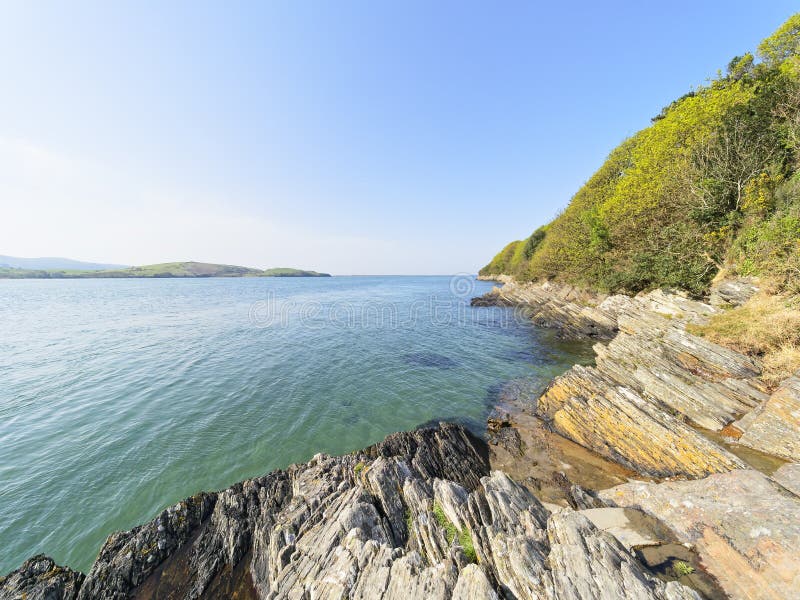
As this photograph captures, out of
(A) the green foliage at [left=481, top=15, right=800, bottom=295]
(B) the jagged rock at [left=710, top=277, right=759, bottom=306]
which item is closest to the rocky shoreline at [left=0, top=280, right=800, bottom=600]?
(B) the jagged rock at [left=710, top=277, right=759, bottom=306]

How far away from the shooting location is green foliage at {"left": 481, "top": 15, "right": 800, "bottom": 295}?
18.4 metres

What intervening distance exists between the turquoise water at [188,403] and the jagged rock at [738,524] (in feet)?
24.5

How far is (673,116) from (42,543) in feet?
173

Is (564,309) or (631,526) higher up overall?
(564,309)

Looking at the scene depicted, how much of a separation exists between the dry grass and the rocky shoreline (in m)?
0.87

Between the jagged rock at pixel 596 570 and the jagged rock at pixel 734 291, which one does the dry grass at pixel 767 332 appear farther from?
the jagged rock at pixel 596 570

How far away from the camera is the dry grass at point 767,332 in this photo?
1137 cm

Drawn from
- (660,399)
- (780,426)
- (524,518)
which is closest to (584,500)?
(524,518)

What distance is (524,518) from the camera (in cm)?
584

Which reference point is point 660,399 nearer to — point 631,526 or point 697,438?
point 697,438

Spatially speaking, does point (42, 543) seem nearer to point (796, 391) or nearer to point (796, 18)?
point (796, 391)

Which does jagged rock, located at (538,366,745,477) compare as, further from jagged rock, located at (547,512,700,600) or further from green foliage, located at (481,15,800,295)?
green foliage, located at (481,15,800,295)

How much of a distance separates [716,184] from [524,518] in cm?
3213

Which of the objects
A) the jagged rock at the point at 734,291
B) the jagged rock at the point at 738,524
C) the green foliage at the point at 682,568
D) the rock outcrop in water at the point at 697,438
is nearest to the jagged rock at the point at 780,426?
the rock outcrop in water at the point at 697,438
